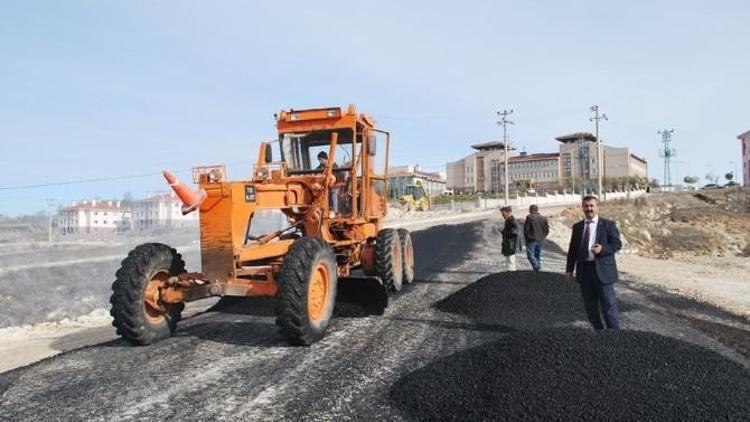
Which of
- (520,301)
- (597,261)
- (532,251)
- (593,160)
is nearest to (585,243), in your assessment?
(597,261)

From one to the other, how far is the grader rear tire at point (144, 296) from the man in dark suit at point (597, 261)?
454cm

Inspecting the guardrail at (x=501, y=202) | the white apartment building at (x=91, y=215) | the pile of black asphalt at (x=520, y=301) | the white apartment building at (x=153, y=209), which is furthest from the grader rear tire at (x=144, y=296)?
the white apartment building at (x=91, y=215)

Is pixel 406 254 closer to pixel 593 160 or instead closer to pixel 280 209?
pixel 280 209

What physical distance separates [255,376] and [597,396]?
288 cm

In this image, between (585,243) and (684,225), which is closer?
(585,243)

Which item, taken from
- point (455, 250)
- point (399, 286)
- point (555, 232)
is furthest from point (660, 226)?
point (399, 286)

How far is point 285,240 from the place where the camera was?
7625 mm

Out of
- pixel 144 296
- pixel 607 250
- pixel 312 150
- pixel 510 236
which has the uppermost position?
pixel 312 150

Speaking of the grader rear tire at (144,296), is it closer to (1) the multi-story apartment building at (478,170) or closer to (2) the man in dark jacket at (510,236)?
(2) the man in dark jacket at (510,236)

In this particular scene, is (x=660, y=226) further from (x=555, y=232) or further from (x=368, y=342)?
(x=368, y=342)

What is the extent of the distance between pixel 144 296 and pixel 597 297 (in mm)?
4872

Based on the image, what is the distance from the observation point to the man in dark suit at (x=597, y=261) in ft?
19.9

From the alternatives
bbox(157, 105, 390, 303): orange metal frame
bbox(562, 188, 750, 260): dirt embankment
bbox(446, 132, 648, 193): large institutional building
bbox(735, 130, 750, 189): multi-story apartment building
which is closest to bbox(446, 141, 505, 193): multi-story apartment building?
bbox(446, 132, 648, 193): large institutional building

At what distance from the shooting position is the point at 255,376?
5301mm
